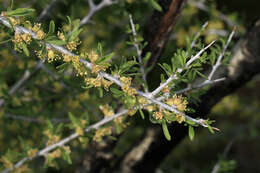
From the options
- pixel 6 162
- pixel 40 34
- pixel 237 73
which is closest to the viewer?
pixel 40 34

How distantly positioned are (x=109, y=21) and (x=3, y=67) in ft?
6.47

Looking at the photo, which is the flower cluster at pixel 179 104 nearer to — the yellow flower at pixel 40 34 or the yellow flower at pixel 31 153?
the yellow flower at pixel 40 34

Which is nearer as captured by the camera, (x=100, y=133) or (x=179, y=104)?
(x=179, y=104)

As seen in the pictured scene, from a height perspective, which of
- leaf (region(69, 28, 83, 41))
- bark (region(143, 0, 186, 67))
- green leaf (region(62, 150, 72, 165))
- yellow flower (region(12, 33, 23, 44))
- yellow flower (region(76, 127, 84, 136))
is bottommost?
green leaf (region(62, 150, 72, 165))

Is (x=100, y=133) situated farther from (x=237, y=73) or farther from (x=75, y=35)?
(x=237, y=73)

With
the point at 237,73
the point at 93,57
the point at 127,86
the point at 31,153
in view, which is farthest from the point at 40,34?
the point at 237,73

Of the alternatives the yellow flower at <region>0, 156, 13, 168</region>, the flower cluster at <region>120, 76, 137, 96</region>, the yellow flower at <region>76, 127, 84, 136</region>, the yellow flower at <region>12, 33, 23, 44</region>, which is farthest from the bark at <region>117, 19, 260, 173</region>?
the yellow flower at <region>12, 33, 23, 44</region>

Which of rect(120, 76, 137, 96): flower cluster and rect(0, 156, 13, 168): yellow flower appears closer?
rect(120, 76, 137, 96): flower cluster

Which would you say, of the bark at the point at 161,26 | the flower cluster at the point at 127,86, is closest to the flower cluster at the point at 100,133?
the bark at the point at 161,26

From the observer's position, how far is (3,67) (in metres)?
2.97

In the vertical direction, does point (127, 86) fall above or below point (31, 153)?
above

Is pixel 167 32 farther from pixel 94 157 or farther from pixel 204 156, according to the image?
pixel 204 156

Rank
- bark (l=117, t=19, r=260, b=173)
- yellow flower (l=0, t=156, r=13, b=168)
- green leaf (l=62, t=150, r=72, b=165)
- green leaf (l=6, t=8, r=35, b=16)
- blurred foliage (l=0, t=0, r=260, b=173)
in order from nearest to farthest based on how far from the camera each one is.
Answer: green leaf (l=6, t=8, r=35, b=16), green leaf (l=62, t=150, r=72, b=165), yellow flower (l=0, t=156, r=13, b=168), bark (l=117, t=19, r=260, b=173), blurred foliage (l=0, t=0, r=260, b=173)

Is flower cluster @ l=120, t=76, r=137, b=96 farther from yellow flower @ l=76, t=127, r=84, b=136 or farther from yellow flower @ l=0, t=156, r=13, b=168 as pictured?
yellow flower @ l=0, t=156, r=13, b=168
